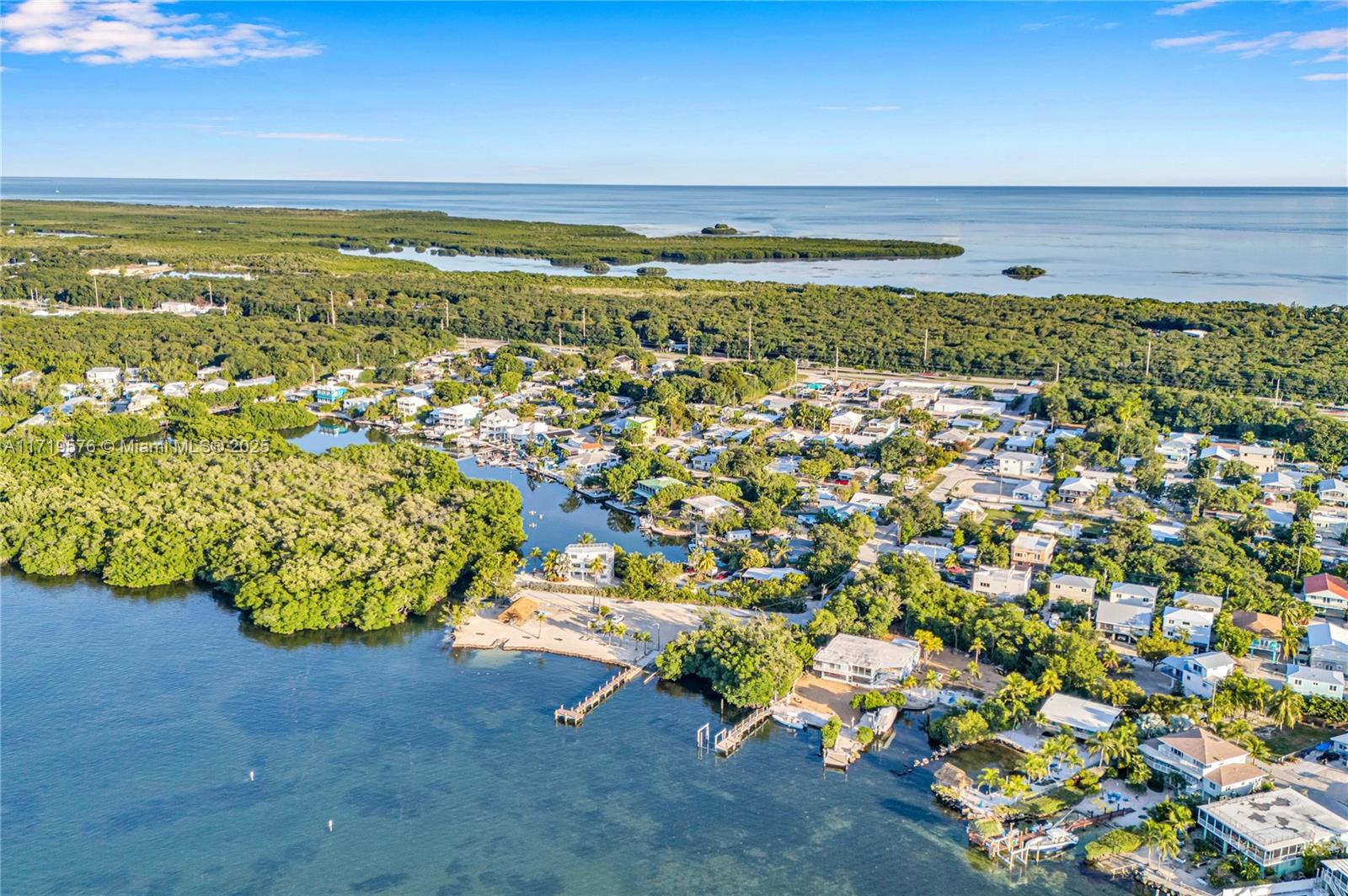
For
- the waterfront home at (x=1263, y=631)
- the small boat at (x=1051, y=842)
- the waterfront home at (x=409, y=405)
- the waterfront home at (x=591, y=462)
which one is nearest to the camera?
the small boat at (x=1051, y=842)

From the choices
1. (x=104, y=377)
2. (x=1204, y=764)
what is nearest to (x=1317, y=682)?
(x=1204, y=764)

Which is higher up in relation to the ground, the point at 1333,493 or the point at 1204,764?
the point at 1333,493

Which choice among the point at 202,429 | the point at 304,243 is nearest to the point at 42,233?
the point at 304,243

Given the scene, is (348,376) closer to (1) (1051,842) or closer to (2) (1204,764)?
(1) (1051,842)

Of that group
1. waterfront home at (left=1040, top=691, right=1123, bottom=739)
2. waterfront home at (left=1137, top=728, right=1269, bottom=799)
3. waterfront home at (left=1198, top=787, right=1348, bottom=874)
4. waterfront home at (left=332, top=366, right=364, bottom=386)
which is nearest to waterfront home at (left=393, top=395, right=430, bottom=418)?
waterfront home at (left=332, top=366, right=364, bottom=386)

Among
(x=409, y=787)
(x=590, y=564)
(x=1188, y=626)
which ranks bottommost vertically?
(x=409, y=787)

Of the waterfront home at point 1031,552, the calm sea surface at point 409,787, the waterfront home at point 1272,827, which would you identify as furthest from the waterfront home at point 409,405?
the waterfront home at point 1272,827

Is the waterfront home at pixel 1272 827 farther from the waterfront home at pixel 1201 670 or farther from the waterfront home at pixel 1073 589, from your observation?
the waterfront home at pixel 1073 589
